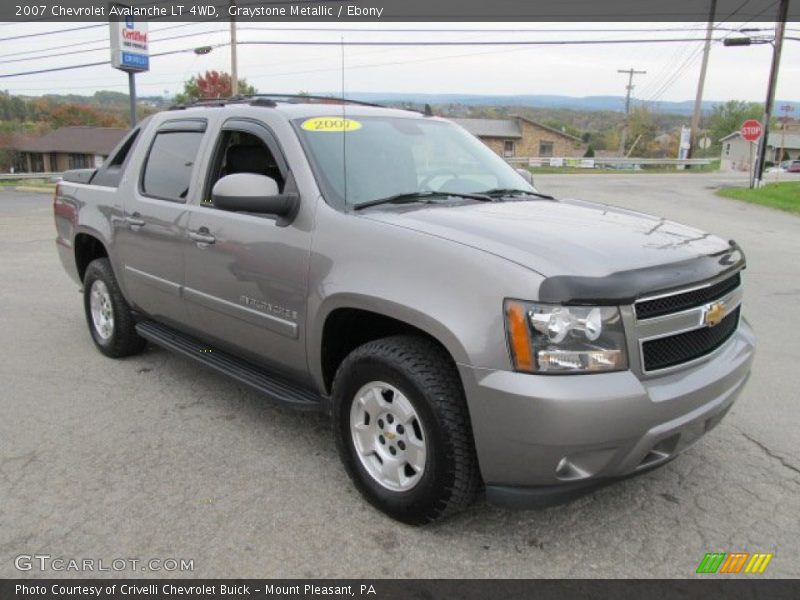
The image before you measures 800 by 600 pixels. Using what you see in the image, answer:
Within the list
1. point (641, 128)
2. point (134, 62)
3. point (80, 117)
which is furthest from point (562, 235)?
point (80, 117)

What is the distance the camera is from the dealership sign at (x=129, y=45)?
19.9 meters

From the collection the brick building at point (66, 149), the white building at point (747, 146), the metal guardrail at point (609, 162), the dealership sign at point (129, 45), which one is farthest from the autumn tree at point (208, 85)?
the white building at point (747, 146)

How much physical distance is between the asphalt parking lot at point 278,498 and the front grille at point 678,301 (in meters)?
1.01

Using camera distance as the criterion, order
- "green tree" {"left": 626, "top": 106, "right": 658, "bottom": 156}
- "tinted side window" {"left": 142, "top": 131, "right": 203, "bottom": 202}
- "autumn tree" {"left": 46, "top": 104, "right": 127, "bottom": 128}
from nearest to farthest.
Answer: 1. "tinted side window" {"left": 142, "top": 131, "right": 203, "bottom": 202}
2. "autumn tree" {"left": 46, "top": 104, "right": 127, "bottom": 128}
3. "green tree" {"left": 626, "top": 106, "right": 658, "bottom": 156}

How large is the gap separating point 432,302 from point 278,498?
1.29m

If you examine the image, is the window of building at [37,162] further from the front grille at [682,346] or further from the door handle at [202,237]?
the front grille at [682,346]

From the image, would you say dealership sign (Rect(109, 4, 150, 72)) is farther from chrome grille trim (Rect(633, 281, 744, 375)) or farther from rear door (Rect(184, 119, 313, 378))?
chrome grille trim (Rect(633, 281, 744, 375))

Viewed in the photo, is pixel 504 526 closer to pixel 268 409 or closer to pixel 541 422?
pixel 541 422

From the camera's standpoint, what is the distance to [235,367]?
390cm

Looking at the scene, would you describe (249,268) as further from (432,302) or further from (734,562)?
(734,562)

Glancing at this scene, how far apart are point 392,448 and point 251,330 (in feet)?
3.65

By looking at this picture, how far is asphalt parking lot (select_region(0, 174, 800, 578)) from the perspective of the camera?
9.11 feet

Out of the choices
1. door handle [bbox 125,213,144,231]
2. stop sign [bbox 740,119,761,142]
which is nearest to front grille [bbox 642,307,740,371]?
door handle [bbox 125,213,144,231]

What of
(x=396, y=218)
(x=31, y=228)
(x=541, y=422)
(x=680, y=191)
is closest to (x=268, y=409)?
(x=396, y=218)
